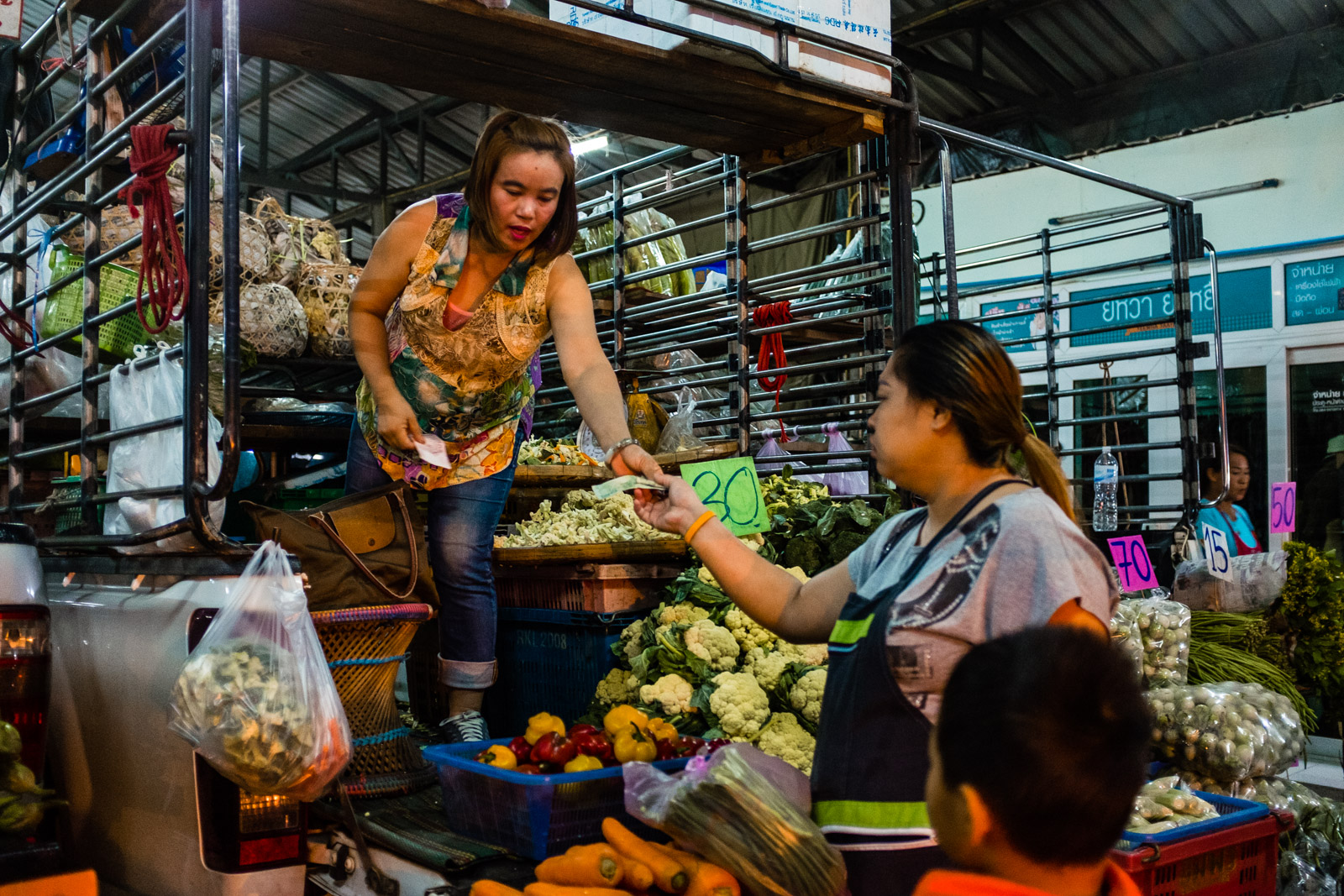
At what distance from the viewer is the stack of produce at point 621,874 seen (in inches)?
88.7

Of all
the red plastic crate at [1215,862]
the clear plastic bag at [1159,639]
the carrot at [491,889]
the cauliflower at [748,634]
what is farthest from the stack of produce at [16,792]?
the clear plastic bag at [1159,639]

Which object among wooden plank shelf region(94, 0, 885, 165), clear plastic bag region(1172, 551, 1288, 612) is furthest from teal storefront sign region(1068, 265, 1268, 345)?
wooden plank shelf region(94, 0, 885, 165)

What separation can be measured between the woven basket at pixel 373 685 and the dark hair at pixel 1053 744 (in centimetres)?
202

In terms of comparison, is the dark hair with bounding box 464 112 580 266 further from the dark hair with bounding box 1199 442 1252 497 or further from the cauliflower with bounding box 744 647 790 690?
the dark hair with bounding box 1199 442 1252 497

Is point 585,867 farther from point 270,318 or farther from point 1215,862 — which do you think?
point 270,318

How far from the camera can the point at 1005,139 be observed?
10.1 meters

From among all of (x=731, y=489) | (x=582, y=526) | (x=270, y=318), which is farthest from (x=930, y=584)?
(x=270, y=318)

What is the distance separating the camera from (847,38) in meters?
4.35

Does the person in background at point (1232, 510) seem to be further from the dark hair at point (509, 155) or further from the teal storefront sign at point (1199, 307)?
the dark hair at point (509, 155)

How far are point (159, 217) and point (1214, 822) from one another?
10.3 ft

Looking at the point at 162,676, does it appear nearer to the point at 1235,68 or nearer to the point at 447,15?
the point at 447,15

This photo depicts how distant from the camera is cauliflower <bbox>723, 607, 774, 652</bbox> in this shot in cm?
396

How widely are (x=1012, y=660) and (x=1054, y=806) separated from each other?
0.18 metres

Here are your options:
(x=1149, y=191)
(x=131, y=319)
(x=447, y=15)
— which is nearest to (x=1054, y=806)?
(x=447, y=15)
